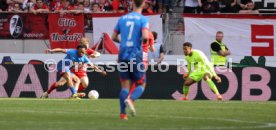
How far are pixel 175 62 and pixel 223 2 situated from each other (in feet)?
9.11

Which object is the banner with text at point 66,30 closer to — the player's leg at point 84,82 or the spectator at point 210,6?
the player's leg at point 84,82

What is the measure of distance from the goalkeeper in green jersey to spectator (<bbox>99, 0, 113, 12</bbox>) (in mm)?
5078

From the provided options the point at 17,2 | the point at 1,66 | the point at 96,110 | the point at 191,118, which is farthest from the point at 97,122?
the point at 17,2

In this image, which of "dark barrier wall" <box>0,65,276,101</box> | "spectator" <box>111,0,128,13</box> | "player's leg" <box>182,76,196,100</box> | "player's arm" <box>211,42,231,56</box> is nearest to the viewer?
"player's leg" <box>182,76,196,100</box>

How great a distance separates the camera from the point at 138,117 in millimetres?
17406

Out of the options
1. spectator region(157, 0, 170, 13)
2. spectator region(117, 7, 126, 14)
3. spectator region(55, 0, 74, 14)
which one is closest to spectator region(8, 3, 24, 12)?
spectator region(55, 0, 74, 14)

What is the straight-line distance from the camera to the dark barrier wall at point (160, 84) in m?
29.2

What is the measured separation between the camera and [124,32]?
17.1m

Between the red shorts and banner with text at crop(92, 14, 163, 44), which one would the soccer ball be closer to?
the red shorts

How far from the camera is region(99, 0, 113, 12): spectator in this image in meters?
31.8

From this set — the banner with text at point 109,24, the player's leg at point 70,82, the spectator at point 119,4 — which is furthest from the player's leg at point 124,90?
the spectator at point 119,4

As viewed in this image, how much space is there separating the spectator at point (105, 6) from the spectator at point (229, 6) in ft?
12.1

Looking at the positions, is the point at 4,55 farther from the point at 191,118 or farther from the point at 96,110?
the point at 191,118

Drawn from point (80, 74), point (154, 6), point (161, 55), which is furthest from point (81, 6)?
point (161, 55)
